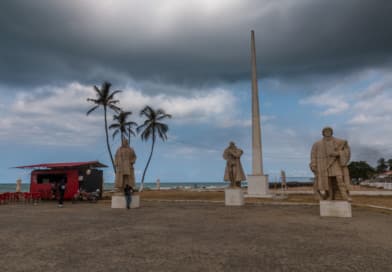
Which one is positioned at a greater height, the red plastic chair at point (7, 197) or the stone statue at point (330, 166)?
the stone statue at point (330, 166)

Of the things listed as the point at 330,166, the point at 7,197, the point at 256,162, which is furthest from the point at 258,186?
the point at 7,197

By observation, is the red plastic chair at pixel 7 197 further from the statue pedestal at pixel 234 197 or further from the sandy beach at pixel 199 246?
the statue pedestal at pixel 234 197

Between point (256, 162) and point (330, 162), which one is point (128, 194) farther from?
point (256, 162)

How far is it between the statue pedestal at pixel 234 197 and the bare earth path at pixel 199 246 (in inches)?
245


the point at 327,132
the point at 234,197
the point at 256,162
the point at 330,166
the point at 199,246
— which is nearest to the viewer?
the point at 199,246

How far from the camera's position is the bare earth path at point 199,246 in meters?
4.45

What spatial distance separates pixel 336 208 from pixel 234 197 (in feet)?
18.6

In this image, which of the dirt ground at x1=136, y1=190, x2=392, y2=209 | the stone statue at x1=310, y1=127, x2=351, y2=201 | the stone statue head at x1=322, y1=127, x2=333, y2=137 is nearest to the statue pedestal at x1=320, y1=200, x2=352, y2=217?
the stone statue at x1=310, y1=127, x2=351, y2=201

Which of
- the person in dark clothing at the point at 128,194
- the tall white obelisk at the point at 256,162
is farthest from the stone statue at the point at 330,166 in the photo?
the tall white obelisk at the point at 256,162

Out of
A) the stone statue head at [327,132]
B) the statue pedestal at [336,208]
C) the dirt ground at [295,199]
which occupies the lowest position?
the dirt ground at [295,199]

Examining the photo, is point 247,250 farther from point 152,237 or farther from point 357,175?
point 357,175

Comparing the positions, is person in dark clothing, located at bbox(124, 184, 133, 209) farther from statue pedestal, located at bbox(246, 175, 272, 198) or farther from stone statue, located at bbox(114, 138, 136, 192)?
statue pedestal, located at bbox(246, 175, 272, 198)

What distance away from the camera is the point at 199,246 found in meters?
5.66

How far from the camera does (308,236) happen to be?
657 centimetres
